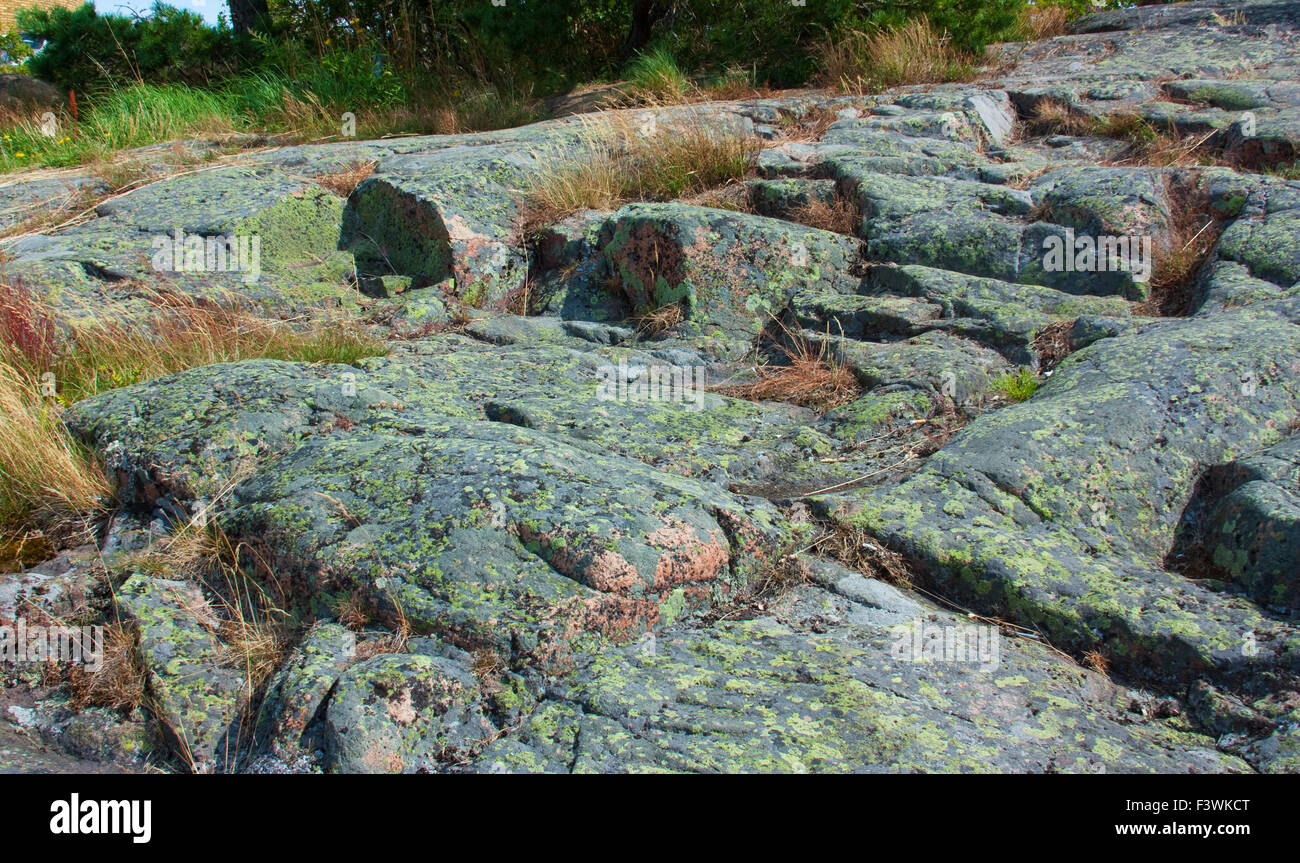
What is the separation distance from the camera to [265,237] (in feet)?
20.9

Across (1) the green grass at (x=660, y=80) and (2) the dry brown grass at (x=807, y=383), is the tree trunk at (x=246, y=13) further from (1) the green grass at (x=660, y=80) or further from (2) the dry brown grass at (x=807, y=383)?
(2) the dry brown grass at (x=807, y=383)

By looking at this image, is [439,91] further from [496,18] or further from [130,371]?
[130,371]

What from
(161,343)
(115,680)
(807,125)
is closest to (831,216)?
(807,125)

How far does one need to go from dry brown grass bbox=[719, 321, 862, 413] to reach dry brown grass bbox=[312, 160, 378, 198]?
370 cm

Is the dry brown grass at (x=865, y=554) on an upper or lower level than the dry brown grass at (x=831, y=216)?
lower

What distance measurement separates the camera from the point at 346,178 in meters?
7.09

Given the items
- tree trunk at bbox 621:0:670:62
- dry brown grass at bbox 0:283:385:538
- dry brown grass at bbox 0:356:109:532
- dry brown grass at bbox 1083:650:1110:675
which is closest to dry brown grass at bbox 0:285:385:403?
dry brown grass at bbox 0:283:385:538

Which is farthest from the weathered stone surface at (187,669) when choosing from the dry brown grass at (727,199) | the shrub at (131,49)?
the shrub at (131,49)

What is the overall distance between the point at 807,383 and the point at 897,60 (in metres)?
5.69

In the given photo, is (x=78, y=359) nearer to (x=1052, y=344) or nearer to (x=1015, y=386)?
(x=1015, y=386)

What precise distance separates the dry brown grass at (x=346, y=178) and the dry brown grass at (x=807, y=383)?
12.1 feet

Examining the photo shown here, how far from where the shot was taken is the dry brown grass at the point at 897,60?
360 inches

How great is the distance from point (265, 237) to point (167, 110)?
15.0 ft

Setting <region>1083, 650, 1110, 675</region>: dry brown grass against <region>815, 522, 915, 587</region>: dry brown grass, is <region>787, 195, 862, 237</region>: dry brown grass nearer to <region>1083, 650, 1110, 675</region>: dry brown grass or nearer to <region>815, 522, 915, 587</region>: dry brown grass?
<region>815, 522, 915, 587</region>: dry brown grass
